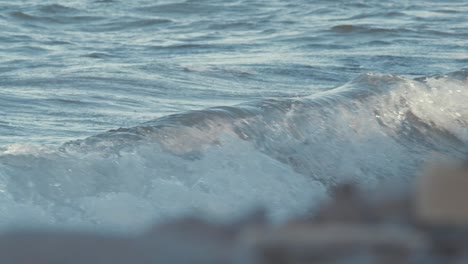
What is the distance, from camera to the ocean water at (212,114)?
6.65m

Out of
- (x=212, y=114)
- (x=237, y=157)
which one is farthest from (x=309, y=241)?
(x=212, y=114)

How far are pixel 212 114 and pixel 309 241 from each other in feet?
21.6

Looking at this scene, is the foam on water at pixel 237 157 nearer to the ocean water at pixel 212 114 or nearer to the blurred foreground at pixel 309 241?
the ocean water at pixel 212 114

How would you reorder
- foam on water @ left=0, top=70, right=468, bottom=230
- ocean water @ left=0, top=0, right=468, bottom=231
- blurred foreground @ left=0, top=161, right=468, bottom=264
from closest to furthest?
blurred foreground @ left=0, top=161, right=468, bottom=264
foam on water @ left=0, top=70, right=468, bottom=230
ocean water @ left=0, top=0, right=468, bottom=231

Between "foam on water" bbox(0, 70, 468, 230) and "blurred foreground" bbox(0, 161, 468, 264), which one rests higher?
"blurred foreground" bbox(0, 161, 468, 264)

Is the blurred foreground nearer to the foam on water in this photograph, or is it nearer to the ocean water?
the ocean water

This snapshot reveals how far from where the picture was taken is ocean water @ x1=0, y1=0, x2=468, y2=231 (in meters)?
6.65

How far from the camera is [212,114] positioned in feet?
26.3

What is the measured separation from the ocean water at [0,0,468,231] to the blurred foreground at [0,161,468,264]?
0.54ft

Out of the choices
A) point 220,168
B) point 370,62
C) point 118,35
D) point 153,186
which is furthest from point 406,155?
point 118,35

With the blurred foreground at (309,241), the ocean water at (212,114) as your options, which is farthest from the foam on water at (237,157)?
the blurred foreground at (309,241)

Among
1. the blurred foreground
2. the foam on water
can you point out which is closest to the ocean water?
the foam on water

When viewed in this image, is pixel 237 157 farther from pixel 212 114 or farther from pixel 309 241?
pixel 309 241

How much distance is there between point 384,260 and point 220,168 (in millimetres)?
5794
